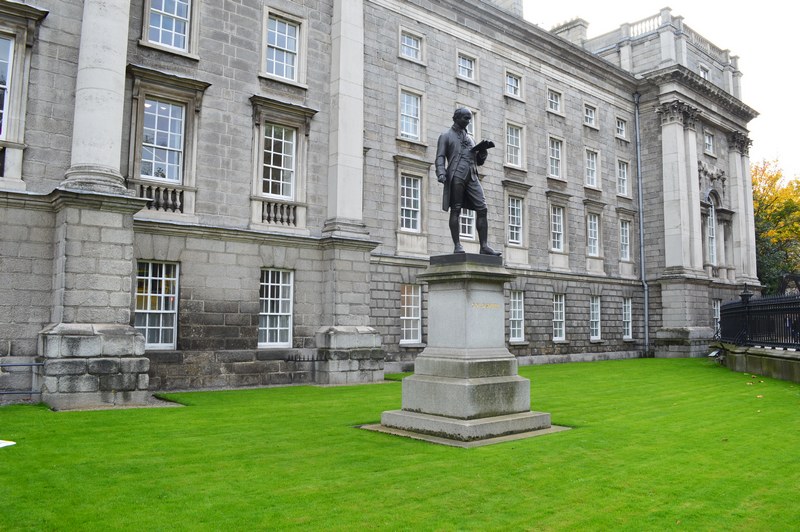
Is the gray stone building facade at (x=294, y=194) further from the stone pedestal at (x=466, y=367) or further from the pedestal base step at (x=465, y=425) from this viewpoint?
the stone pedestal at (x=466, y=367)

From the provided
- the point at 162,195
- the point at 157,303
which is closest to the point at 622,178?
the point at 162,195

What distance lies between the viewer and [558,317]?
1188 inches

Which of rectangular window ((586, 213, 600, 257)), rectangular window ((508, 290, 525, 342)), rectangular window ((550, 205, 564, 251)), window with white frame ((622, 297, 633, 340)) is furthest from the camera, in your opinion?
window with white frame ((622, 297, 633, 340))

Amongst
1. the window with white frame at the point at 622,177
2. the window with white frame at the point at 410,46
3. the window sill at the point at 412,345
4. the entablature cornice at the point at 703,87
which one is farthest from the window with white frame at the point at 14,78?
the entablature cornice at the point at 703,87

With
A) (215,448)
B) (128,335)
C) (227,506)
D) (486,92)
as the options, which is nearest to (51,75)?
(128,335)

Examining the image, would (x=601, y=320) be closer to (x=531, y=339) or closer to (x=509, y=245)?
(x=531, y=339)

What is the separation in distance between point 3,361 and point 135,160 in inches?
231

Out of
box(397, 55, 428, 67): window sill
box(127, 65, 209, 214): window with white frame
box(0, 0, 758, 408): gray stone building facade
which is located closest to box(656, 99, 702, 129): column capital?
box(0, 0, 758, 408): gray stone building facade

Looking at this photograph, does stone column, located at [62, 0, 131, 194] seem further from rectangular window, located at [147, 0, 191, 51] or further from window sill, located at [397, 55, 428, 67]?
window sill, located at [397, 55, 428, 67]

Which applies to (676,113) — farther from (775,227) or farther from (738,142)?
(775,227)

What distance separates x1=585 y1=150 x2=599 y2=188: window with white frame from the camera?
32.8 meters

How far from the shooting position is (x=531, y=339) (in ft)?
93.2

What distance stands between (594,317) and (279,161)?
1968 cm

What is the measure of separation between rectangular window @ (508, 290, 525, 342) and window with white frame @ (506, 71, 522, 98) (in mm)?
9168
